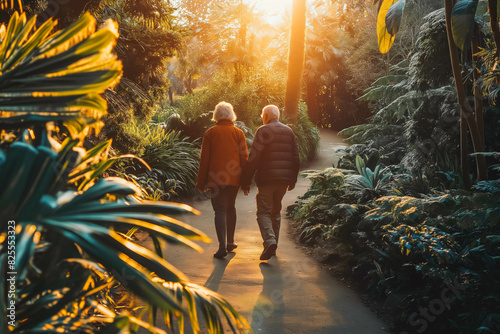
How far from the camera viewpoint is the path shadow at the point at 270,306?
12.5 feet

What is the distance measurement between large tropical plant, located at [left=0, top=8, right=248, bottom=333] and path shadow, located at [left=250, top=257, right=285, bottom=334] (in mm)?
2472

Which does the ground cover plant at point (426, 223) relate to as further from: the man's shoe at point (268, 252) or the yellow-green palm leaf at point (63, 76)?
the yellow-green palm leaf at point (63, 76)

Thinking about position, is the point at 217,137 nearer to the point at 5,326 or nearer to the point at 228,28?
the point at 5,326

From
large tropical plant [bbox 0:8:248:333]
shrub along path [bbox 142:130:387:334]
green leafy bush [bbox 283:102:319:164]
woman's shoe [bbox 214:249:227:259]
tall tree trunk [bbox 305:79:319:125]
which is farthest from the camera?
tall tree trunk [bbox 305:79:319:125]

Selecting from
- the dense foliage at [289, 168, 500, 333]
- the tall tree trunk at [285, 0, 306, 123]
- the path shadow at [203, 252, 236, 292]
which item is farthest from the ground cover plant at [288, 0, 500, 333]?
the tall tree trunk at [285, 0, 306, 123]

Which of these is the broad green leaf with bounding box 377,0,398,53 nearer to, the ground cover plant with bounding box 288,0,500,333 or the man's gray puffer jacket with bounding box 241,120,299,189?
the ground cover plant with bounding box 288,0,500,333

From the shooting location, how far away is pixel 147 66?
7.90 metres

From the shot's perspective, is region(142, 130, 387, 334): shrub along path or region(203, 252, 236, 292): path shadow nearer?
region(142, 130, 387, 334): shrub along path

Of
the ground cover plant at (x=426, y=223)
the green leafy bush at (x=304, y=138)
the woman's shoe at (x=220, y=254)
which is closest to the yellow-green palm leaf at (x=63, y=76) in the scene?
the ground cover plant at (x=426, y=223)

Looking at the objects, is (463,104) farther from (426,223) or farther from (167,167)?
Result: (167,167)

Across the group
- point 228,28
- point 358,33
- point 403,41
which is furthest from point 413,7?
point 228,28

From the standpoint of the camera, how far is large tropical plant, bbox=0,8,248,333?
1069 mm

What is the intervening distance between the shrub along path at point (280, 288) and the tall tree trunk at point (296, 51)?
7.41 m

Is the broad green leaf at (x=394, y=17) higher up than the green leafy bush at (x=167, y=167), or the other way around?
the broad green leaf at (x=394, y=17)
